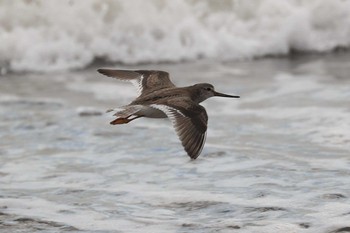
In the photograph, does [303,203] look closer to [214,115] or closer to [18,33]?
[214,115]

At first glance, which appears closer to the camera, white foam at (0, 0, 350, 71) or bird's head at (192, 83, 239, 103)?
bird's head at (192, 83, 239, 103)

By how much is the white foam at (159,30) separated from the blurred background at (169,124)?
0.02 meters

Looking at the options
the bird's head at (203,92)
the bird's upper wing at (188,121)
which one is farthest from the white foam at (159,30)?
the bird's upper wing at (188,121)

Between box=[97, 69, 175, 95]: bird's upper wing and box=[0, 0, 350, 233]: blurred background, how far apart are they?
23.6 inches

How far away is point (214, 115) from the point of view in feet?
35.1

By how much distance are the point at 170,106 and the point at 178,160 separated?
3.63 ft

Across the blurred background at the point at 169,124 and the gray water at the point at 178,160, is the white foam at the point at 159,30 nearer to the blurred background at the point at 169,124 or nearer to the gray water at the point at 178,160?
the blurred background at the point at 169,124

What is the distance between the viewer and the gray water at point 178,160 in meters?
6.81

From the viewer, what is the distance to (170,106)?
768 centimetres

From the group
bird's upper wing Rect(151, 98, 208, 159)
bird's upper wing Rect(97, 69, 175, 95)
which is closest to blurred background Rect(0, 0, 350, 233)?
bird's upper wing Rect(151, 98, 208, 159)

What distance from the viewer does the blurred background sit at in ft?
22.9

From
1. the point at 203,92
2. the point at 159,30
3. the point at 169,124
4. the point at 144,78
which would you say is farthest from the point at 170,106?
the point at 159,30

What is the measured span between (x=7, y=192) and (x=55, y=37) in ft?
21.8

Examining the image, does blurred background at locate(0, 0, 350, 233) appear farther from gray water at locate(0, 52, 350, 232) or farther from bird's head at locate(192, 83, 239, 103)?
bird's head at locate(192, 83, 239, 103)
